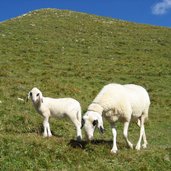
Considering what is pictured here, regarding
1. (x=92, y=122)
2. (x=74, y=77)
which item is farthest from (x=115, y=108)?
(x=74, y=77)

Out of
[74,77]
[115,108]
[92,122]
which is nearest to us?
[92,122]

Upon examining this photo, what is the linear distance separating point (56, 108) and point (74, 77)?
19.9m

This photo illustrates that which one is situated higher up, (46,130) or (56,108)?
(56,108)

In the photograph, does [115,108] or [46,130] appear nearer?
[115,108]

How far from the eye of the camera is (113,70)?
39375mm

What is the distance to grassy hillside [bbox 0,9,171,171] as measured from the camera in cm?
1220

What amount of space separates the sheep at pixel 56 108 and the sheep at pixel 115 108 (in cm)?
123

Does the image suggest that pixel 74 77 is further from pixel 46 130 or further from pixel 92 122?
pixel 92 122

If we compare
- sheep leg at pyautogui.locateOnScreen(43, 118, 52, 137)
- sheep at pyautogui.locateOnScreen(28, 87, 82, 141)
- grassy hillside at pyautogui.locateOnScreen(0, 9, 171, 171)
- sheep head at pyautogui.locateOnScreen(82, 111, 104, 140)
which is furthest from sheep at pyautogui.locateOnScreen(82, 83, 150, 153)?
sheep leg at pyautogui.locateOnScreen(43, 118, 52, 137)

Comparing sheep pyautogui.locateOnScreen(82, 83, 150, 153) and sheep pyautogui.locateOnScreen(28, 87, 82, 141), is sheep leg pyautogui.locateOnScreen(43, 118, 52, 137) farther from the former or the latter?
sheep pyautogui.locateOnScreen(82, 83, 150, 153)

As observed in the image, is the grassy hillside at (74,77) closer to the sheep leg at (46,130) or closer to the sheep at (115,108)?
the sheep leg at (46,130)

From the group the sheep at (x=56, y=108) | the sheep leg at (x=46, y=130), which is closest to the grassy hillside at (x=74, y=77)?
the sheep leg at (x=46, y=130)

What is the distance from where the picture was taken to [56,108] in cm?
1496

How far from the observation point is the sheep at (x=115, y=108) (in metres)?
12.4
